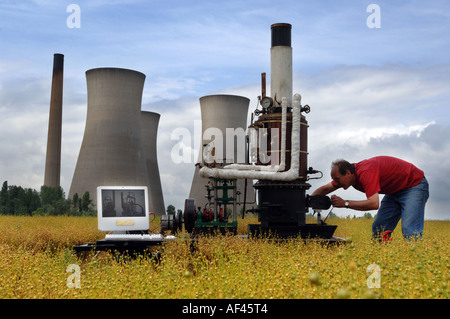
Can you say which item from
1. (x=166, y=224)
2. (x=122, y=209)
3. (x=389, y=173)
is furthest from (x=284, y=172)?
(x=122, y=209)

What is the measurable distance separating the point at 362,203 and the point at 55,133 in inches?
1043

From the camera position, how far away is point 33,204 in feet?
80.7

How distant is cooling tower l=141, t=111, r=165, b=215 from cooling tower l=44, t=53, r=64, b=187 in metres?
5.71

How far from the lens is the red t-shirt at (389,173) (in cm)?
663

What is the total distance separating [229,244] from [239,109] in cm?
2041

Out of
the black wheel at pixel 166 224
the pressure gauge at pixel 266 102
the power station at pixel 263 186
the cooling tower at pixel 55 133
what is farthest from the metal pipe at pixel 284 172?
the cooling tower at pixel 55 133

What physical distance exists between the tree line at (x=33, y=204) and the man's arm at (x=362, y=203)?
1908cm

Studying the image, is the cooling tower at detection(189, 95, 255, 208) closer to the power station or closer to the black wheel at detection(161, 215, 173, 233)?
the power station

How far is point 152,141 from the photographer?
31047 millimetres

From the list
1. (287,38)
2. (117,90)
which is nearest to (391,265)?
(287,38)
